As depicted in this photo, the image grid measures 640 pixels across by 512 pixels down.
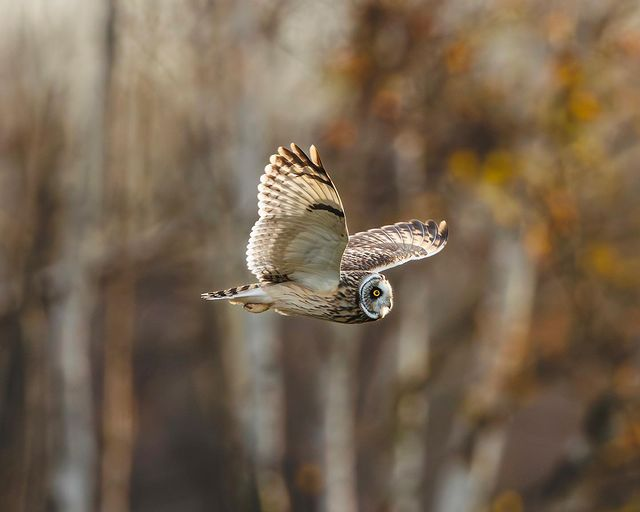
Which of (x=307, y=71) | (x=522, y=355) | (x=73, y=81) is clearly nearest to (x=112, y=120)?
(x=73, y=81)

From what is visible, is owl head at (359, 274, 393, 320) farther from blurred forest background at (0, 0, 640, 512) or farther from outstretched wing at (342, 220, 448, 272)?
blurred forest background at (0, 0, 640, 512)

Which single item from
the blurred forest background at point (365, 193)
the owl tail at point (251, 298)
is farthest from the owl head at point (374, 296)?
the blurred forest background at point (365, 193)

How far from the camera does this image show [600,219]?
35.7 feet

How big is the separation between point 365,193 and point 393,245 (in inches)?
204

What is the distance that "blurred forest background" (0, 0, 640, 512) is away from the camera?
1048cm

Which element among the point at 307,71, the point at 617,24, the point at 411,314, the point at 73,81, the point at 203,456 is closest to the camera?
the point at 617,24

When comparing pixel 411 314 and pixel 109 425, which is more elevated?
pixel 411 314

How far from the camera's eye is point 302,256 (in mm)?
5062

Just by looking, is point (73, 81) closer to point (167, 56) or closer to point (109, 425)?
point (167, 56)

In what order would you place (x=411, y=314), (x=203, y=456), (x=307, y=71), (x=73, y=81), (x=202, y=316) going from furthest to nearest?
(x=203, y=456) < (x=202, y=316) < (x=73, y=81) < (x=411, y=314) < (x=307, y=71)

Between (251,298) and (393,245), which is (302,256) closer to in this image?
(251,298)

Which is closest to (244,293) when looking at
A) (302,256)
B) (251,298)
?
(251,298)

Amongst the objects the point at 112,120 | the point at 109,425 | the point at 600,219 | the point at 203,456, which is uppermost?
the point at 112,120

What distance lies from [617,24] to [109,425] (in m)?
7.84
